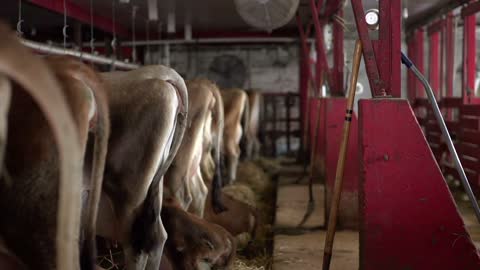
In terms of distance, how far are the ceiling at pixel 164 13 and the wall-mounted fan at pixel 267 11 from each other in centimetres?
379

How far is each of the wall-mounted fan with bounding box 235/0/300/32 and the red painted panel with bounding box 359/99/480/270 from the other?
256 centimetres

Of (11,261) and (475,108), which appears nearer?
(11,261)

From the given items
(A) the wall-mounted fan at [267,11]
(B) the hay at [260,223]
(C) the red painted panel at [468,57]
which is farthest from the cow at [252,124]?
(A) the wall-mounted fan at [267,11]

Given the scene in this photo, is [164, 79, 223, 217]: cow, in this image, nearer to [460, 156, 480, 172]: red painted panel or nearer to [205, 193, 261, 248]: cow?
[205, 193, 261, 248]: cow

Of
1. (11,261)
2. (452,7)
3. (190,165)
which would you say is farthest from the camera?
(452,7)

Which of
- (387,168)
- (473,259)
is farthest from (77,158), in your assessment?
(473,259)

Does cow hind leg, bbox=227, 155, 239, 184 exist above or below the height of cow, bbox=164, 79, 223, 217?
below

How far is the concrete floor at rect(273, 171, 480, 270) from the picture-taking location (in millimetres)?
4629

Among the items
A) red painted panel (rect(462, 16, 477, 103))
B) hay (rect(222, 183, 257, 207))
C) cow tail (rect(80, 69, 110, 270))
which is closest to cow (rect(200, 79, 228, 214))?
hay (rect(222, 183, 257, 207))

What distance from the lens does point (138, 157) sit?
3.53m

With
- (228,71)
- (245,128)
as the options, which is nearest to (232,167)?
(245,128)

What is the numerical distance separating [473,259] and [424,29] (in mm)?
10386

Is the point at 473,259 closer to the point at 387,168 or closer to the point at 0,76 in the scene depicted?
the point at 387,168

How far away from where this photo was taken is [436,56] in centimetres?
1251
